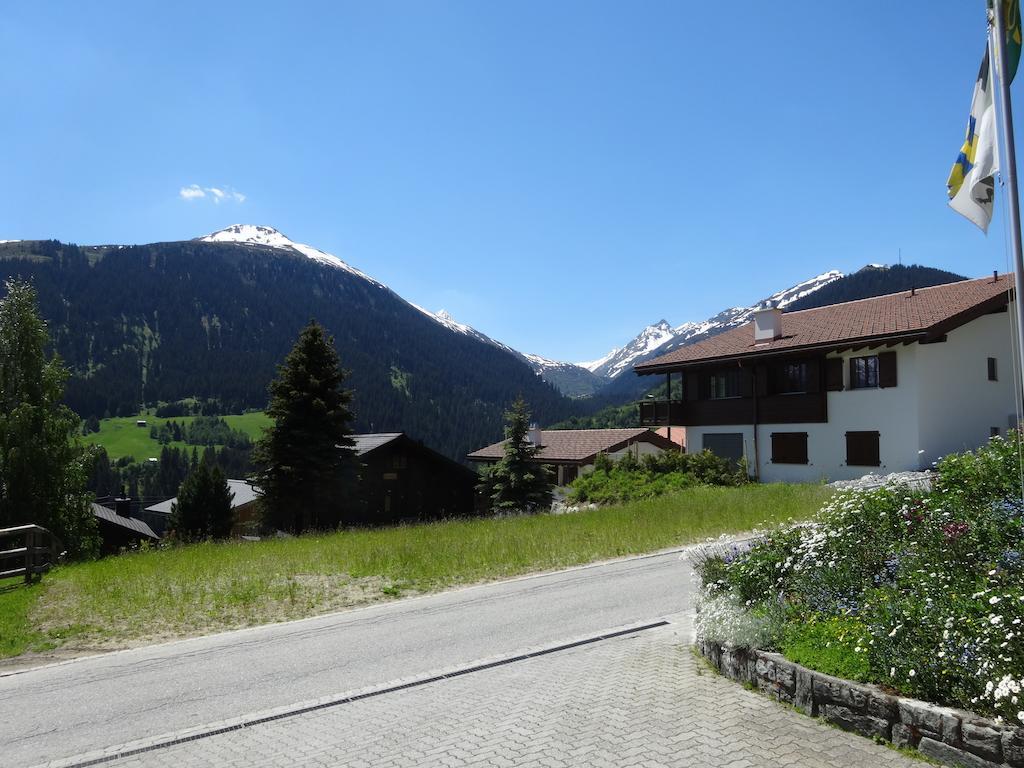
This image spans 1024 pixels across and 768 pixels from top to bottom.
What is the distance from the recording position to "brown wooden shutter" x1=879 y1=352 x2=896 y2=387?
1053 inches

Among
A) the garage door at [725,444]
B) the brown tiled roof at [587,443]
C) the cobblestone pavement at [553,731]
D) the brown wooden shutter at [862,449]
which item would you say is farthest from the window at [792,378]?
the cobblestone pavement at [553,731]

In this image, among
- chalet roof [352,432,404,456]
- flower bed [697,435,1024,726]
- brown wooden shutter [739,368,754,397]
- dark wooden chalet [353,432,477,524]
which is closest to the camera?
flower bed [697,435,1024,726]

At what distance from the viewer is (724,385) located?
34.2 metres

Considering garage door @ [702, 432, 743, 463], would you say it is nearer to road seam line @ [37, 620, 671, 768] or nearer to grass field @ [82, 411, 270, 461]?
road seam line @ [37, 620, 671, 768]

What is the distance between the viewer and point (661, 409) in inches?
1425

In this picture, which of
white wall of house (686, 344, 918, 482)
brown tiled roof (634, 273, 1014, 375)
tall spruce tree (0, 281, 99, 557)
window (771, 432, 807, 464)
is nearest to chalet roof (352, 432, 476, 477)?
brown tiled roof (634, 273, 1014, 375)

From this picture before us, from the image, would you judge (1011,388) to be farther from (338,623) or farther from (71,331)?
(71,331)

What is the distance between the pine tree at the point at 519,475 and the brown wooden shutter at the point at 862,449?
48.0 feet

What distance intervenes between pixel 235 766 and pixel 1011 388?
31.8 metres

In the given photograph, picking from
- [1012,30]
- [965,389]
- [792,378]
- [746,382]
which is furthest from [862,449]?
[1012,30]

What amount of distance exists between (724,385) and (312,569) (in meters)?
25.0

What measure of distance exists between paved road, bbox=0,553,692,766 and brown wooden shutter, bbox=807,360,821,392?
794 inches

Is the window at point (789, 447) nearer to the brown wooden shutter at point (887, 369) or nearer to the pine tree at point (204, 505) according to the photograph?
the brown wooden shutter at point (887, 369)

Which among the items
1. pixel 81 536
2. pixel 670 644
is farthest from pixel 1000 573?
pixel 81 536
